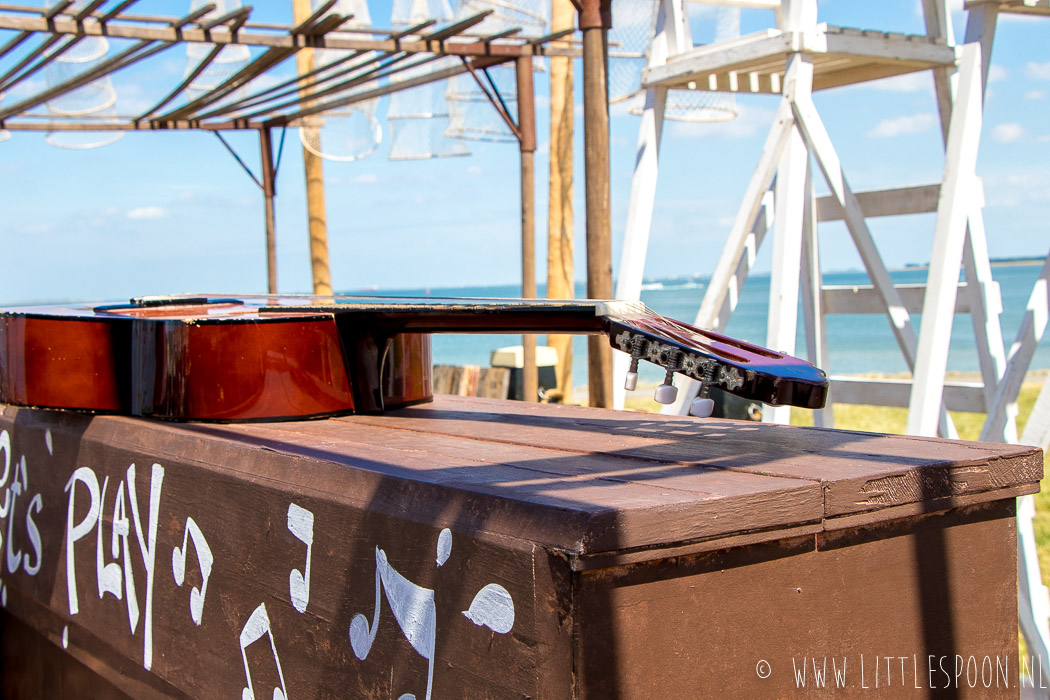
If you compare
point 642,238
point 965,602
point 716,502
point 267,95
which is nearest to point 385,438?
point 716,502

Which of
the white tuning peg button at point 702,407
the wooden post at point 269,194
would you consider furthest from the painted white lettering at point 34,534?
the wooden post at point 269,194

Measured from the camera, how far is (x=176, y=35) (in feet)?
18.4

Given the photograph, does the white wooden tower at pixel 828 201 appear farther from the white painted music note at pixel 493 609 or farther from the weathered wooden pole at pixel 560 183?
the weathered wooden pole at pixel 560 183

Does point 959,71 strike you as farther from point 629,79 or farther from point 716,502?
point 629,79

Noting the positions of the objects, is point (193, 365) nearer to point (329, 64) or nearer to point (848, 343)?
point (329, 64)

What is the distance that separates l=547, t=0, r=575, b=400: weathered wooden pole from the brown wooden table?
863 cm

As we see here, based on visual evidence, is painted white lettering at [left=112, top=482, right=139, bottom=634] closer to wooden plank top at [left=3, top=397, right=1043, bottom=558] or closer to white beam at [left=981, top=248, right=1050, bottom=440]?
wooden plank top at [left=3, top=397, right=1043, bottom=558]

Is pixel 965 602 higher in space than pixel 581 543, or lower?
lower

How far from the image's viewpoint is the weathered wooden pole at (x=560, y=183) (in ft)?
34.4

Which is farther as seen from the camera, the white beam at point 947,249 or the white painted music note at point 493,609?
the white beam at point 947,249

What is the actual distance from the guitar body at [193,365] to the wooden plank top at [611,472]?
0.07 meters

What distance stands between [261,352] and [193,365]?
142 mm

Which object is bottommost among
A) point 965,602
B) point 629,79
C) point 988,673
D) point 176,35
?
point 988,673

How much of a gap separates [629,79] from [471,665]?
9509 mm
